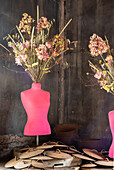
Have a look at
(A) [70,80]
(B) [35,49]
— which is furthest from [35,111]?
(A) [70,80]

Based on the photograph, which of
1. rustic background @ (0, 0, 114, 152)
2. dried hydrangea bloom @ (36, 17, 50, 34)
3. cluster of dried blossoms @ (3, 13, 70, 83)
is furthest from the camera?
rustic background @ (0, 0, 114, 152)

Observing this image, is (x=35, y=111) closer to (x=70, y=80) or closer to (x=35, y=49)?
(x=35, y=49)

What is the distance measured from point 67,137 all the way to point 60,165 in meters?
0.72

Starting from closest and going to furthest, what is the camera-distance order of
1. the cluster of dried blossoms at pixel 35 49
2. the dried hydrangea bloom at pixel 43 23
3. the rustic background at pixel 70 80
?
the cluster of dried blossoms at pixel 35 49 → the dried hydrangea bloom at pixel 43 23 → the rustic background at pixel 70 80

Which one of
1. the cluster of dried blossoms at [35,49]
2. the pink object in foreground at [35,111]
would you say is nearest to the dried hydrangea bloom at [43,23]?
the cluster of dried blossoms at [35,49]

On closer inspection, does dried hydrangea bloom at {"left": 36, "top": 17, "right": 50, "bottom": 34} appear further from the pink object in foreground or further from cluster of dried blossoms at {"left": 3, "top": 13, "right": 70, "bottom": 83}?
the pink object in foreground

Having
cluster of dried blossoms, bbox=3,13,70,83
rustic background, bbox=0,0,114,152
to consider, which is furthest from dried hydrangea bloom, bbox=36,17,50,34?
rustic background, bbox=0,0,114,152

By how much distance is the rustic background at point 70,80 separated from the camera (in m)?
3.95

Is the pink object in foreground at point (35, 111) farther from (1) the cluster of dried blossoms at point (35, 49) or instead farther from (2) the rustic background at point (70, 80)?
(2) the rustic background at point (70, 80)

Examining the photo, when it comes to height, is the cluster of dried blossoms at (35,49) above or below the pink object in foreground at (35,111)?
above

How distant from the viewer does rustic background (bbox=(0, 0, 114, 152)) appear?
155 inches

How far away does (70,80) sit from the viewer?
15.1 ft

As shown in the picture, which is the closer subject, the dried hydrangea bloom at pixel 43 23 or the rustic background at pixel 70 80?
the dried hydrangea bloom at pixel 43 23

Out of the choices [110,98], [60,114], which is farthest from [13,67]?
[110,98]
